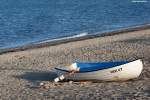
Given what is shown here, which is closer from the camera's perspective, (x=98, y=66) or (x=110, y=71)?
(x=110, y=71)

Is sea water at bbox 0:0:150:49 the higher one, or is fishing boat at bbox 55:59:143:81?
sea water at bbox 0:0:150:49

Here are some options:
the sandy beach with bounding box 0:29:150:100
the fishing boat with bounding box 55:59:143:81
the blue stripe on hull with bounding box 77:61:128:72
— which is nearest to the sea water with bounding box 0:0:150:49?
the sandy beach with bounding box 0:29:150:100

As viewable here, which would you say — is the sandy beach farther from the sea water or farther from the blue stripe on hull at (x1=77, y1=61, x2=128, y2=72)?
the sea water

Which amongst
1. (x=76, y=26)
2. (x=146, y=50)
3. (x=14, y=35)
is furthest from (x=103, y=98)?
(x=76, y=26)

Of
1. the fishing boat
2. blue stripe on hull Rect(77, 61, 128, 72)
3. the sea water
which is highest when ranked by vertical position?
the sea water

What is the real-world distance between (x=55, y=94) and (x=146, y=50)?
10.1m

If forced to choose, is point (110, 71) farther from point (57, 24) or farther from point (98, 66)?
point (57, 24)

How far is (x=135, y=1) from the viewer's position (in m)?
91.3

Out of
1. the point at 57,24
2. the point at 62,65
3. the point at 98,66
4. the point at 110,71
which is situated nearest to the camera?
the point at 110,71

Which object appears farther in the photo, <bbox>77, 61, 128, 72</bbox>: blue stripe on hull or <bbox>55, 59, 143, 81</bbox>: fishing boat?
<bbox>77, 61, 128, 72</bbox>: blue stripe on hull

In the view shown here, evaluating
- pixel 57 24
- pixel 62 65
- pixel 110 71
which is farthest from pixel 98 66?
pixel 57 24

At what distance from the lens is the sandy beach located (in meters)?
20.1

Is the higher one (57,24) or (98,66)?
(57,24)

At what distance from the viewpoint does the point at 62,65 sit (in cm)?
2781
